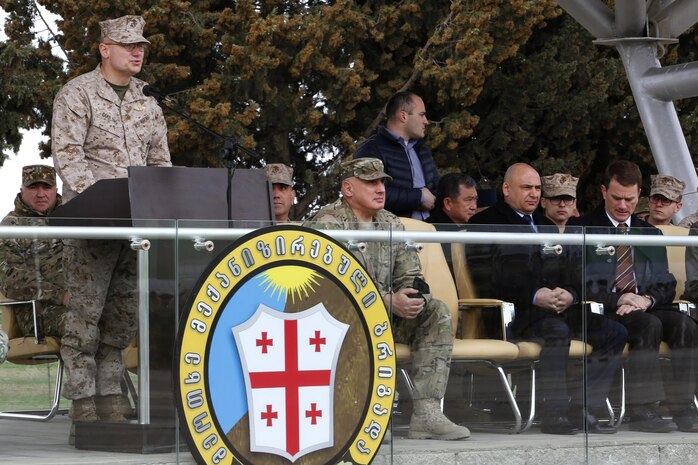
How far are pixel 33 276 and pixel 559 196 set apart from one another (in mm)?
4184

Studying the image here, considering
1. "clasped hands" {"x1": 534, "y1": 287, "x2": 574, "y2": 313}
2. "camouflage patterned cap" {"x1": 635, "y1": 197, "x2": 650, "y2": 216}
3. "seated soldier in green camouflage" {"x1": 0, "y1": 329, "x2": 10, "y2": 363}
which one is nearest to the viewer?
"seated soldier in green camouflage" {"x1": 0, "y1": 329, "x2": 10, "y2": 363}

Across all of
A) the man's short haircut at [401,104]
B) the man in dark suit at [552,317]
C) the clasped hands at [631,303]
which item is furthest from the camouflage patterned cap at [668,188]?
the man in dark suit at [552,317]

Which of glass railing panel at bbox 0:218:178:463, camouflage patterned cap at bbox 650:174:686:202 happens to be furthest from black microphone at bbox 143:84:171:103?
camouflage patterned cap at bbox 650:174:686:202

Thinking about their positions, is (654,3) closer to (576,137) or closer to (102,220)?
(576,137)

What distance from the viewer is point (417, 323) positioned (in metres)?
6.55

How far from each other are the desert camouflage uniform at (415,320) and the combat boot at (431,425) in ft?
0.14

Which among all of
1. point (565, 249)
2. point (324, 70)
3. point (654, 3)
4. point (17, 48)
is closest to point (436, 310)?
point (565, 249)

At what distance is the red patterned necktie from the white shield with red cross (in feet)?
5.54

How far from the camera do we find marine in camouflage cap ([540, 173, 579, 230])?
903 centimetres

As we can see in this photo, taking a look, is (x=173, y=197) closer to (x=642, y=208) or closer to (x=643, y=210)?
(x=643, y=210)

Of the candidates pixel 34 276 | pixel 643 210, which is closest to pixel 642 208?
pixel 643 210

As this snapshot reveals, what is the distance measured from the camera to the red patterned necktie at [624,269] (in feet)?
23.4

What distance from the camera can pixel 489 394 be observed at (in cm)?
672

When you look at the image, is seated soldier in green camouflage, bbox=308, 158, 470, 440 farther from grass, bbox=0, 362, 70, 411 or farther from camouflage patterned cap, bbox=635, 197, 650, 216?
camouflage patterned cap, bbox=635, 197, 650, 216
